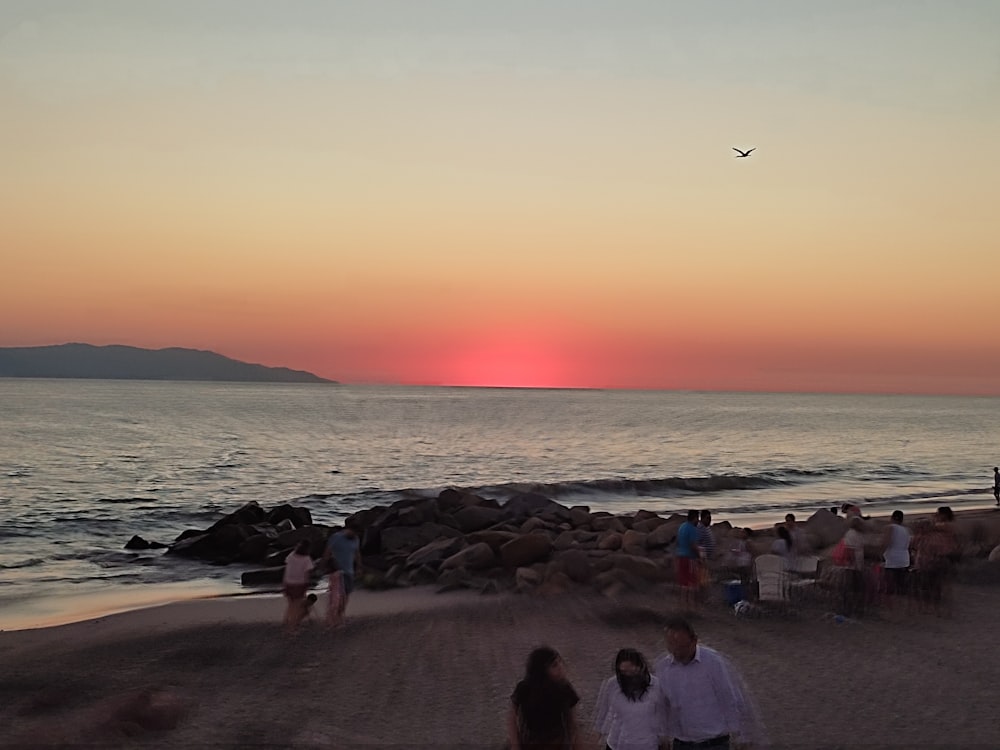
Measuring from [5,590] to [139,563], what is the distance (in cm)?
448

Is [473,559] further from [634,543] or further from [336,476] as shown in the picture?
[336,476]

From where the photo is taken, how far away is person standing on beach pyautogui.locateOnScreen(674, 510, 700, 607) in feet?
52.1

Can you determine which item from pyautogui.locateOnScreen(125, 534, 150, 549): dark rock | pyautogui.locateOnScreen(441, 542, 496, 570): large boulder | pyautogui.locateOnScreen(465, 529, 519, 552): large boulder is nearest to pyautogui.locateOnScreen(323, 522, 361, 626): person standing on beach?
pyautogui.locateOnScreen(441, 542, 496, 570): large boulder

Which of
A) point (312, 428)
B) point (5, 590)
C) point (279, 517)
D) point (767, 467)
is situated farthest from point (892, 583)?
point (312, 428)

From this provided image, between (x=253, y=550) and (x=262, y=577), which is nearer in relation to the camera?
(x=262, y=577)

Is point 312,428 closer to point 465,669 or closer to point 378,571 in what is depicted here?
point 378,571

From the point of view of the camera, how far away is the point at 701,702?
593cm

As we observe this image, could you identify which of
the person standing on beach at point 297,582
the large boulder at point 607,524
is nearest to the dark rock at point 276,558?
the person standing on beach at point 297,582

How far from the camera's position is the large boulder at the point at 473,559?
1942cm

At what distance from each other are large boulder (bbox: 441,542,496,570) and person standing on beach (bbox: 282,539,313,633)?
5.58 metres

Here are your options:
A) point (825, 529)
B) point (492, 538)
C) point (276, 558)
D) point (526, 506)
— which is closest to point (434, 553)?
point (492, 538)

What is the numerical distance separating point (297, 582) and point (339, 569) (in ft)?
2.31

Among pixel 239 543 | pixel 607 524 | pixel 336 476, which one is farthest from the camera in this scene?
pixel 336 476

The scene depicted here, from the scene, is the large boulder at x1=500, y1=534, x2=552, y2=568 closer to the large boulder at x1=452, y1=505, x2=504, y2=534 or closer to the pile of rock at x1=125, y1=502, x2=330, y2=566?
the pile of rock at x1=125, y1=502, x2=330, y2=566
